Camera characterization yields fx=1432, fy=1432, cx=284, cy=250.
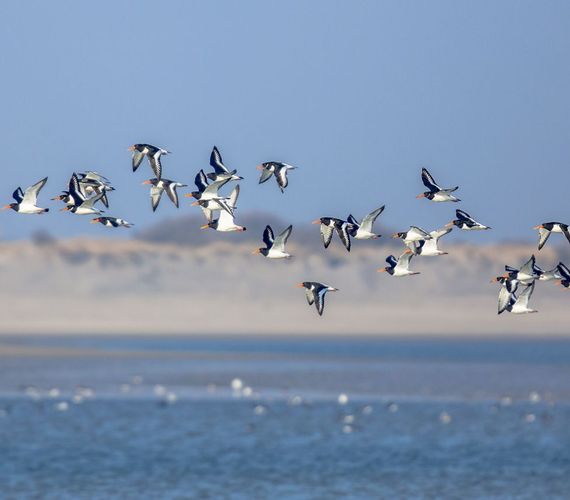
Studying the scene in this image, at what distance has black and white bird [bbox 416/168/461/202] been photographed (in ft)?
91.5

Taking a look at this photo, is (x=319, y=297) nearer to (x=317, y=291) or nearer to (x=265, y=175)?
(x=317, y=291)

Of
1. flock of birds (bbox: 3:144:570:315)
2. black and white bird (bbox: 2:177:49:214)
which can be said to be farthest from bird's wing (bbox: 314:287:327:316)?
black and white bird (bbox: 2:177:49:214)

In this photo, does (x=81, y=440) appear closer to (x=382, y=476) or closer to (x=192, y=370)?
(x=382, y=476)

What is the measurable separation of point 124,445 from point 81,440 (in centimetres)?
256

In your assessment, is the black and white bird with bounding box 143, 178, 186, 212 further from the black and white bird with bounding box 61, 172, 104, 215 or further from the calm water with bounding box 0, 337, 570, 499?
the calm water with bounding box 0, 337, 570, 499

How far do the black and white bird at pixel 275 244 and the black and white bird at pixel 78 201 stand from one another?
3.38 m

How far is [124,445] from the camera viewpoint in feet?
203

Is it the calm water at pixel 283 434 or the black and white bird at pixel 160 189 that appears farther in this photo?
the calm water at pixel 283 434

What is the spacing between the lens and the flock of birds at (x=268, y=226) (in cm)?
2691

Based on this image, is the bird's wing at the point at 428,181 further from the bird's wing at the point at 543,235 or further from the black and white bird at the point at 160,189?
the black and white bird at the point at 160,189

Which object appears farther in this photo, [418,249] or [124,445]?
[124,445]

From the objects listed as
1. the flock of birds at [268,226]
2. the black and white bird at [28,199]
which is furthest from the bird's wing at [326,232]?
Answer: the black and white bird at [28,199]

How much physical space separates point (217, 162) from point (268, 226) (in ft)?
6.03

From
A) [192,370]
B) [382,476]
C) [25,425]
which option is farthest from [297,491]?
[192,370]
